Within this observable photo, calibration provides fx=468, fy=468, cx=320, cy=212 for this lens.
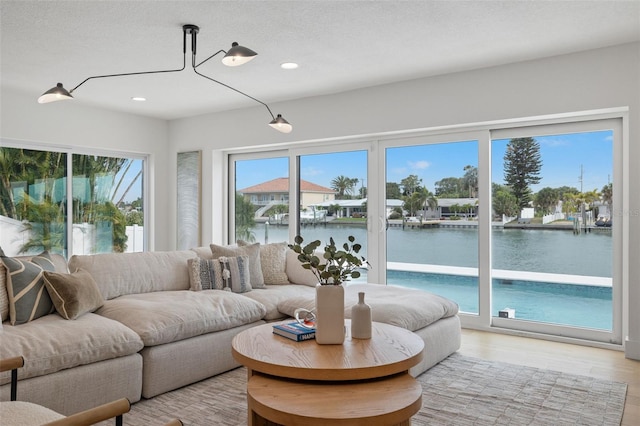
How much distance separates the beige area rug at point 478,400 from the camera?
260 centimetres

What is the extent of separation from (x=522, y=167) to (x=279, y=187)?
2.97 m

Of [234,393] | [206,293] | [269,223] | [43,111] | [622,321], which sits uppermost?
[43,111]

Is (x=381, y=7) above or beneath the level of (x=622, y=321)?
above

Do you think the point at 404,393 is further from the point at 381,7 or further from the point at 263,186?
the point at 263,186

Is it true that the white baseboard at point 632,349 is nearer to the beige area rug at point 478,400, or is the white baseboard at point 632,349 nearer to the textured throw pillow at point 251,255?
the beige area rug at point 478,400

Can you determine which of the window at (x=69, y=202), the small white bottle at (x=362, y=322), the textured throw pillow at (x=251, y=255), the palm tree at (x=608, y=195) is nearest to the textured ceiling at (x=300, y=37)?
the window at (x=69, y=202)

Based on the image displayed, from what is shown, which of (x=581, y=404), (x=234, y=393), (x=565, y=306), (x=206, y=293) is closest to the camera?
(x=581, y=404)

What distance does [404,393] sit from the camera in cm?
195

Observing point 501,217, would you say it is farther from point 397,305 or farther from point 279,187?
point 279,187

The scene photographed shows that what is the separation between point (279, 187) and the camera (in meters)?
6.12

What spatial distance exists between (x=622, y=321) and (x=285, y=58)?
3604mm

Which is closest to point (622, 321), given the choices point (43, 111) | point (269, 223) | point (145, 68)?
point (269, 223)

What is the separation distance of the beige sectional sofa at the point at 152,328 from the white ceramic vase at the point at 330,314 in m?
0.92

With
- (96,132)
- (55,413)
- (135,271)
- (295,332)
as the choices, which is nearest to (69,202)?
(96,132)
